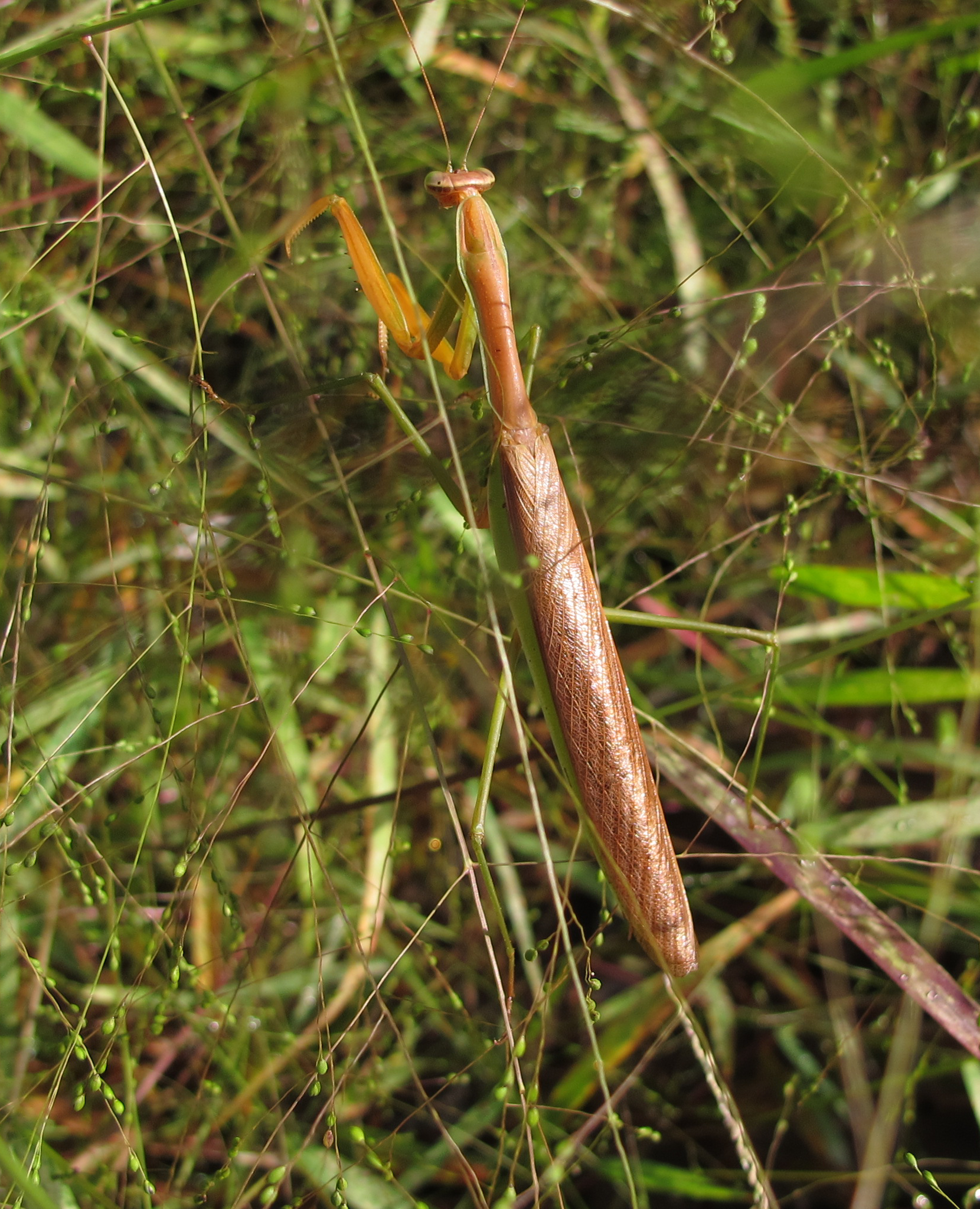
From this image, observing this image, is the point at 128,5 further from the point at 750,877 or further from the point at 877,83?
the point at 750,877

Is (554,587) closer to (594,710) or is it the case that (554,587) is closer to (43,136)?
(594,710)

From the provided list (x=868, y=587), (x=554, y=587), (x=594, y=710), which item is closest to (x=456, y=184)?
(x=554, y=587)

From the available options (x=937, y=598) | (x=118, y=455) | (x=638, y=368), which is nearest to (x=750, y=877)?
(x=937, y=598)

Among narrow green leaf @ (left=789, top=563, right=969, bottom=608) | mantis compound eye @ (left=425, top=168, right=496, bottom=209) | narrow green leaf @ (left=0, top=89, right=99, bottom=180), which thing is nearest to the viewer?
mantis compound eye @ (left=425, top=168, right=496, bottom=209)

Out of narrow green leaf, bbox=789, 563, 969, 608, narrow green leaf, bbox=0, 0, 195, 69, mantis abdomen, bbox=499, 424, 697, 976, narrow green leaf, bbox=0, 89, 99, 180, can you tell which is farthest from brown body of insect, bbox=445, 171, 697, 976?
narrow green leaf, bbox=0, 89, 99, 180

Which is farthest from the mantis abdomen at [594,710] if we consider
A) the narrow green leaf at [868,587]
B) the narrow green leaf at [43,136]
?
the narrow green leaf at [43,136]

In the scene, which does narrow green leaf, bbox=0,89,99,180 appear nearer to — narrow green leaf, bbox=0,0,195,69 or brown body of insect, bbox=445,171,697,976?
narrow green leaf, bbox=0,0,195,69
